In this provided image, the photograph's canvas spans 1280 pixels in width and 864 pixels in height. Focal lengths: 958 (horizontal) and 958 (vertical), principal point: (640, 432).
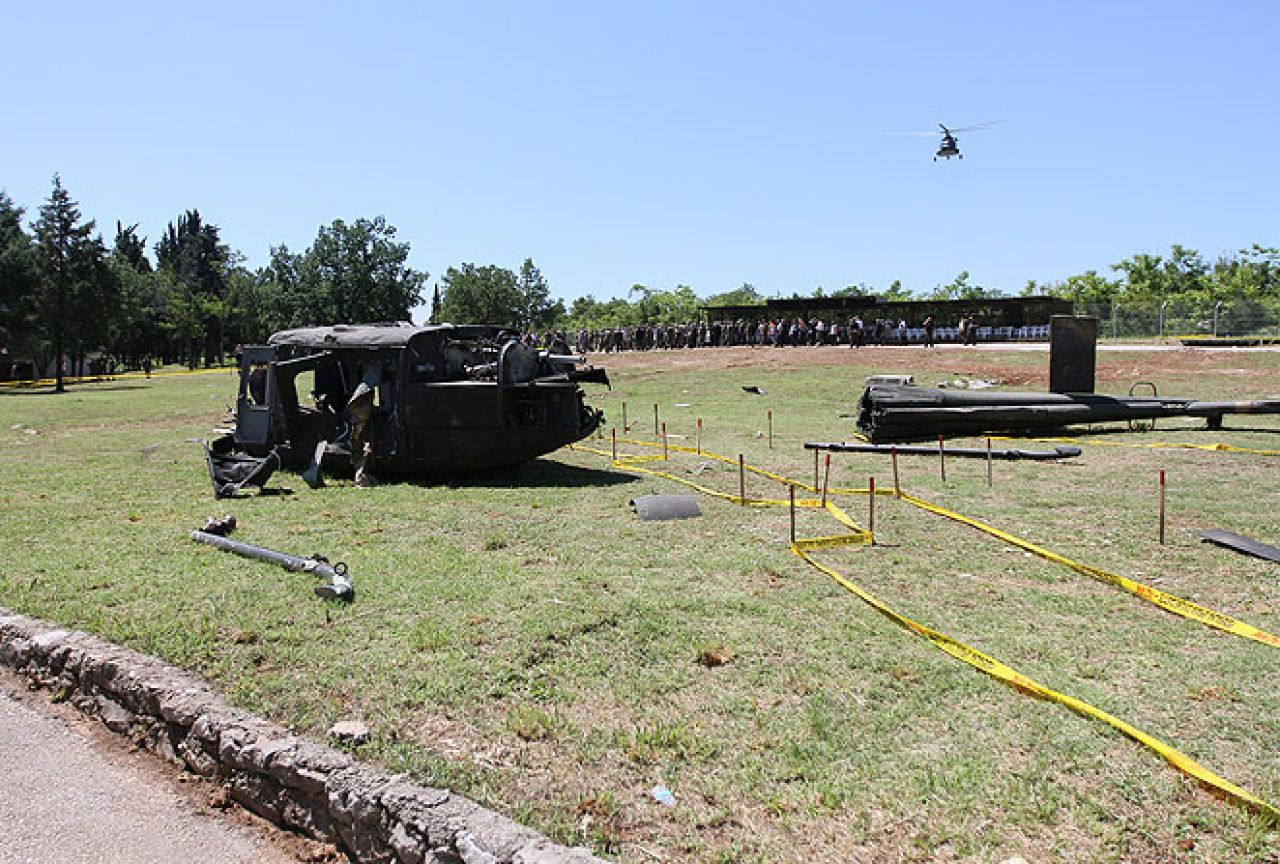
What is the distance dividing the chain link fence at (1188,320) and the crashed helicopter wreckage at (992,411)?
21.5m

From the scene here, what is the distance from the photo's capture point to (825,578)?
7598mm

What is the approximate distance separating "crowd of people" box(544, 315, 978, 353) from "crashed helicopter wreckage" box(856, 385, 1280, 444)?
22.5 m

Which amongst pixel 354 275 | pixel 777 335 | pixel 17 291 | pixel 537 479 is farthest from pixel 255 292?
pixel 537 479

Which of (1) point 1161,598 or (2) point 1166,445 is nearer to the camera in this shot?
(1) point 1161,598

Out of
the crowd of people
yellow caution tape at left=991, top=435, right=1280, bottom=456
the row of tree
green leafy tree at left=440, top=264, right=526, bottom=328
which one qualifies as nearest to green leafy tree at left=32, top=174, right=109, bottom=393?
the row of tree

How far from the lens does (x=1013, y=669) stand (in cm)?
564

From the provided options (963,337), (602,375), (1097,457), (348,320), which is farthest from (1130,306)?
(348,320)

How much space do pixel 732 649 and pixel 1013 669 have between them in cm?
165

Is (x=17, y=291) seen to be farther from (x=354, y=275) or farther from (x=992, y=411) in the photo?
(x=992, y=411)

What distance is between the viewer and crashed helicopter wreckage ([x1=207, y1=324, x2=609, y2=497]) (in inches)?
480

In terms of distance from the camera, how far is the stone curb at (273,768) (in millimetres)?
3883

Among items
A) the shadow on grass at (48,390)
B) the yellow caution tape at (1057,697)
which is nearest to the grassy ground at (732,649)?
the yellow caution tape at (1057,697)

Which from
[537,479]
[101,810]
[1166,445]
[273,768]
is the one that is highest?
[1166,445]

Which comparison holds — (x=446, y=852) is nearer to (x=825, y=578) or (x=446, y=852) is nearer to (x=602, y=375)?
(x=825, y=578)
